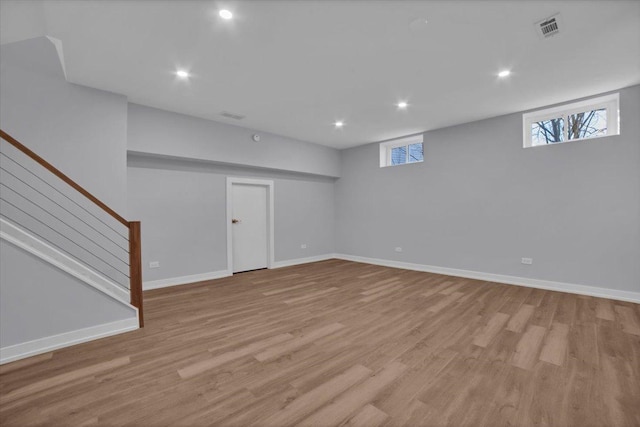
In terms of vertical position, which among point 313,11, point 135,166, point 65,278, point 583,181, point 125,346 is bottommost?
point 125,346

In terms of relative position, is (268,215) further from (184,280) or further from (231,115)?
(231,115)

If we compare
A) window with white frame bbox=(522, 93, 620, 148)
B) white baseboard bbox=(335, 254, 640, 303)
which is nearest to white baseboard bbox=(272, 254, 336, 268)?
white baseboard bbox=(335, 254, 640, 303)

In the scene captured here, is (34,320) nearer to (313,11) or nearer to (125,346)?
(125,346)

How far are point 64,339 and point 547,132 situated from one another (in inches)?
274

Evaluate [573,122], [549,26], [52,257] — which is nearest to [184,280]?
[52,257]

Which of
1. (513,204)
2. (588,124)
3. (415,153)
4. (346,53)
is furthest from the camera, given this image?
(415,153)

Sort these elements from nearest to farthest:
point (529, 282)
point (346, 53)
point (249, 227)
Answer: point (346, 53)
point (529, 282)
point (249, 227)

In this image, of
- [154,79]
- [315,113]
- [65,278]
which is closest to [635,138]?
[315,113]

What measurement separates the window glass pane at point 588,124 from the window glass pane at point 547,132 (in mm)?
120

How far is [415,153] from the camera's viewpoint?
19.9 ft

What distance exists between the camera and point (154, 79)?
3326mm

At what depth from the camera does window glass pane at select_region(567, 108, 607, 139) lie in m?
3.95

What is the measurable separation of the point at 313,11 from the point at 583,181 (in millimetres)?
4533

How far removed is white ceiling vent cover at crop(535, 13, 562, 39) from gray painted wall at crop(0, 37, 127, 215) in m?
4.66
